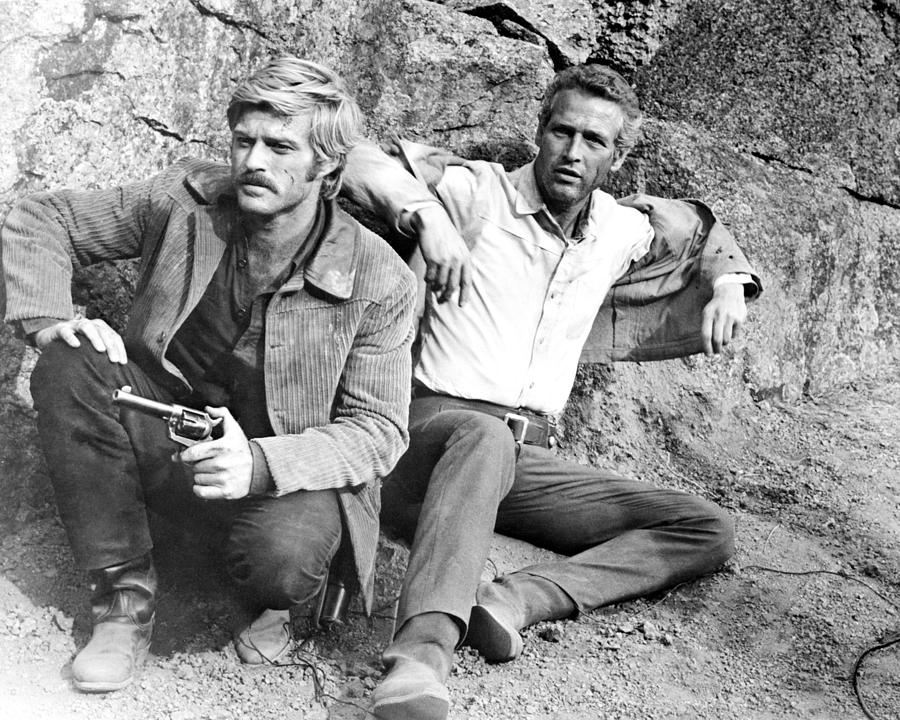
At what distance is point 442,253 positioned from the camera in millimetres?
3508

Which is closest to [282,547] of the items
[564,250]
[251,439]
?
[251,439]

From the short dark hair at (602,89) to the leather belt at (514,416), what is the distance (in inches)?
40.0

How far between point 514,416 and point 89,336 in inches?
57.7

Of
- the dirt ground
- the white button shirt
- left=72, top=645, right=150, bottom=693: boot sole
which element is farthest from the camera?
the white button shirt

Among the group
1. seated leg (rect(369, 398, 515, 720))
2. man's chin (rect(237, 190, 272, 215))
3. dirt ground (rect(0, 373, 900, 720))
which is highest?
man's chin (rect(237, 190, 272, 215))

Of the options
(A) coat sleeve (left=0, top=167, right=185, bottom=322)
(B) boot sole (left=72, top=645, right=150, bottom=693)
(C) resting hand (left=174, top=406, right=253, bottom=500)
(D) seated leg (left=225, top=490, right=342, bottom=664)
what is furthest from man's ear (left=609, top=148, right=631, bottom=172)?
(B) boot sole (left=72, top=645, right=150, bottom=693)

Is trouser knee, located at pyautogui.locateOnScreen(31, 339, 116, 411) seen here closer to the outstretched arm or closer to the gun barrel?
the gun barrel

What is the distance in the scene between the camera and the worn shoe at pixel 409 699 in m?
2.72

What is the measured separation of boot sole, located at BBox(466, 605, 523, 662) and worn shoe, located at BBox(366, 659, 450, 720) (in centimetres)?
50

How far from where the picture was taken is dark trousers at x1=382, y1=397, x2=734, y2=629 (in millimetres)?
3207

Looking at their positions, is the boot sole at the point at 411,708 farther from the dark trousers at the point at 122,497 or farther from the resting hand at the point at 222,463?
the resting hand at the point at 222,463

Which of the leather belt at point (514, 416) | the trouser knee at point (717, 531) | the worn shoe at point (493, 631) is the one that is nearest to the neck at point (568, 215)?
the leather belt at point (514, 416)

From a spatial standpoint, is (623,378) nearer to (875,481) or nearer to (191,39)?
(875,481)

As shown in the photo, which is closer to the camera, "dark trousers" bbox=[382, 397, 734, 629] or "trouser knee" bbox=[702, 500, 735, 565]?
"dark trousers" bbox=[382, 397, 734, 629]
